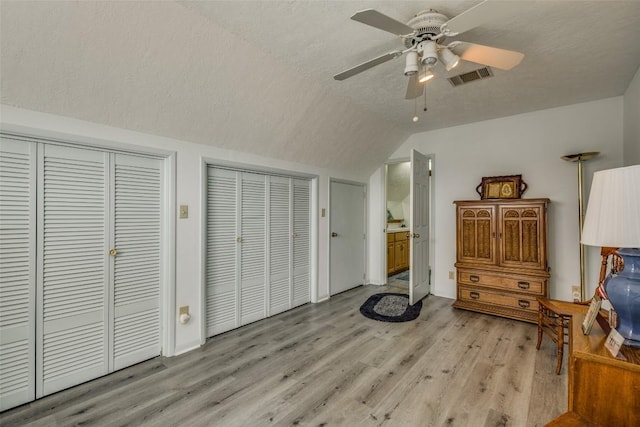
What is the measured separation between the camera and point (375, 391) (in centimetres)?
194

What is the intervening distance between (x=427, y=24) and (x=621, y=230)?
A: 4.80 ft

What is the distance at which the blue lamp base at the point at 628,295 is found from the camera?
1.20 m

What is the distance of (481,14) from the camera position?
4.51 feet

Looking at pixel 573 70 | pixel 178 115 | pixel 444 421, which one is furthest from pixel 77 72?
pixel 573 70

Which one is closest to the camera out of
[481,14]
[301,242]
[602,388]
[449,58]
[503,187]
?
[602,388]

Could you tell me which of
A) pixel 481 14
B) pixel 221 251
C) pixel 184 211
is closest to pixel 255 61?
pixel 184 211

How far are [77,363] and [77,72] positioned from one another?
78.4 inches

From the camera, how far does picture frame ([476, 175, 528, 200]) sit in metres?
3.46

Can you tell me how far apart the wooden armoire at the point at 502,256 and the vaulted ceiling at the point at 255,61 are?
129 centimetres

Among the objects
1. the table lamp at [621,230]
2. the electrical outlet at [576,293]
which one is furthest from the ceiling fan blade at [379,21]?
the electrical outlet at [576,293]

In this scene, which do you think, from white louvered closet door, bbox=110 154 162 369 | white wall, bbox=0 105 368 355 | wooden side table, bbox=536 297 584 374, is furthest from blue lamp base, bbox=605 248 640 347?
white louvered closet door, bbox=110 154 162 369

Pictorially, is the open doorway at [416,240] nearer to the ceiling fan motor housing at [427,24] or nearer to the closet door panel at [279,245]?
the closet door panel at [279,245]

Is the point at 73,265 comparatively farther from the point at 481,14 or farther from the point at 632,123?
the point at 632,123

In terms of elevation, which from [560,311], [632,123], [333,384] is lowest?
[333,384]
